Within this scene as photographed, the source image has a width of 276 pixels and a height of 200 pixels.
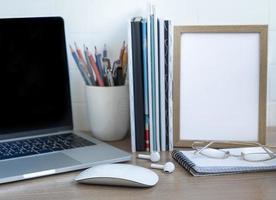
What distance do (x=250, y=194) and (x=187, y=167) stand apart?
152 millimetres

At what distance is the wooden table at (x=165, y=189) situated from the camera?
726 millimetres

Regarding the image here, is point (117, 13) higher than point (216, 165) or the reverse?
higher

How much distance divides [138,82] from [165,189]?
0.95ft

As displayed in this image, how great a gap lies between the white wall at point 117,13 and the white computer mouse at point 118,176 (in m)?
0.46

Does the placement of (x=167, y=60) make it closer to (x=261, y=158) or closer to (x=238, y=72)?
(x=238, y=72)

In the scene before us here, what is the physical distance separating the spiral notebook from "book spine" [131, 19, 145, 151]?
10 cm

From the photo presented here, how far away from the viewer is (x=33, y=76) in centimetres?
105

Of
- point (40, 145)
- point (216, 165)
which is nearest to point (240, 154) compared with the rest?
point (216, 165)

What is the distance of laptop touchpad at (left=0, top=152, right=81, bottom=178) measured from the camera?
Result: 80 cm

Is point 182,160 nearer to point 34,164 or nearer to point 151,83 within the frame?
point 151,83

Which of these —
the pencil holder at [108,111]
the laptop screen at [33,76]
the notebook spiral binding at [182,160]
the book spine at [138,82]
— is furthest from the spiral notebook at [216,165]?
the laptop screen at [33,76]

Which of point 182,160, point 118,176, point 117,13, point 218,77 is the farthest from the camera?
point 117,13

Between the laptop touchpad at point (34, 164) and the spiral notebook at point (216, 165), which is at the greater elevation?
the laptop touchpad at point (34, 164)

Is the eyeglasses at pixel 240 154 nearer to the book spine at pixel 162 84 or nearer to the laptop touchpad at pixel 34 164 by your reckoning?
the book spine at pixel 162 84
